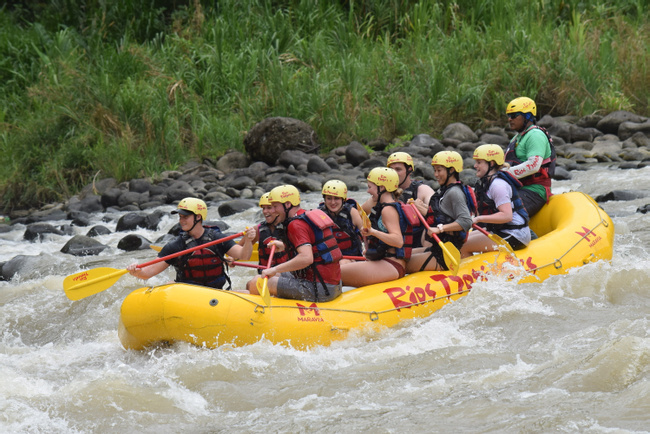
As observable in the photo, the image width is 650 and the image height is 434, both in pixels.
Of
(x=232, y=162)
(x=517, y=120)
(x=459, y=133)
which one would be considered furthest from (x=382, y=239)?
(x=459, y=133)

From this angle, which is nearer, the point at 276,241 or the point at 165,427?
the point at 165,427

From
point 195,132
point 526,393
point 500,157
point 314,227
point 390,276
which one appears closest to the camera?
point 526,393

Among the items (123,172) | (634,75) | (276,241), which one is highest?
(276,241)

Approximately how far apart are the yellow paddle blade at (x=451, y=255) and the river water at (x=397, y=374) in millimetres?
254

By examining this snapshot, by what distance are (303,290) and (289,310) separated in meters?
0.19

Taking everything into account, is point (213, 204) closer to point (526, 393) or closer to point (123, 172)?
point (123, 172)

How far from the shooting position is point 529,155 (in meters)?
6.46

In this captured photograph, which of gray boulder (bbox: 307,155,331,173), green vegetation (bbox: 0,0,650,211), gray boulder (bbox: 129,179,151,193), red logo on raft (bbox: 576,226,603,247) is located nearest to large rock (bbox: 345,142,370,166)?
gray boulder (bbox: 307,155,331,173)

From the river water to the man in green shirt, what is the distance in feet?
2.77

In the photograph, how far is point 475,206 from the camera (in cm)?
595

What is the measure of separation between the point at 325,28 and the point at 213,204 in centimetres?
655

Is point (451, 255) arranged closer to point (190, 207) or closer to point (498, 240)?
point (498, 240)

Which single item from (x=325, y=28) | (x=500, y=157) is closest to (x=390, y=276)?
(x=500, y=157)

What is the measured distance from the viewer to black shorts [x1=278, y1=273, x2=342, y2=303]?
5.31 metres
